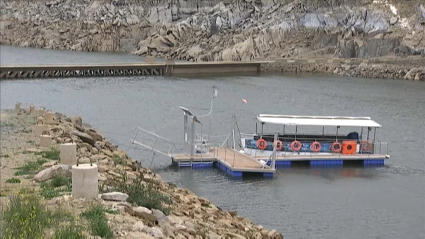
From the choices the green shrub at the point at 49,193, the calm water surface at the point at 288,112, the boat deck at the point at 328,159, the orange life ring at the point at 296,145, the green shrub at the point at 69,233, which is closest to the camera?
the green shrub at the point at 69,233

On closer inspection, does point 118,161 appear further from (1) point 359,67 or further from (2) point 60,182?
(1) point 359,67

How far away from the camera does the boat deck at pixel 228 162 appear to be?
2705cm

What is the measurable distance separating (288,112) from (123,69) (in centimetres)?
3488

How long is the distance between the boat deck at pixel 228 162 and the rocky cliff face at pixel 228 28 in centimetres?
6386

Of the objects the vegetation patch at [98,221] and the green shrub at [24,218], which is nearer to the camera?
the green shrub at [24,218]

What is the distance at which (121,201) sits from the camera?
12992 millimetres

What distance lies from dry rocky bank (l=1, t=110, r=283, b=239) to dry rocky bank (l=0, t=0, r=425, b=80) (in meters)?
62.4

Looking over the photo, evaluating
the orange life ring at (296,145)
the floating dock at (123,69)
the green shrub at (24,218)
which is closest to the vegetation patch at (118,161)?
the green shrub at (24,218)

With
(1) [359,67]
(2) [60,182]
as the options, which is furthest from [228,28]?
(2) [60,182]

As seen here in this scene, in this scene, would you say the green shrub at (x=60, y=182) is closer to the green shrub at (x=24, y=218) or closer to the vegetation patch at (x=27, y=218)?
the vegetation patch at (x=27, y=218)

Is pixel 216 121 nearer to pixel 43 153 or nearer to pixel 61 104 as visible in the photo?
pixel 61 104

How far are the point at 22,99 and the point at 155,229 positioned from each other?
41401mm

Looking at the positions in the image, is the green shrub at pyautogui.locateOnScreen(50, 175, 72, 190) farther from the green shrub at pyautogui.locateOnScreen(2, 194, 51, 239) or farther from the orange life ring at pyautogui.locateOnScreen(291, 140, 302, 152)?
the orange life ring at pyautogui.locateOnScreen(291, 140, 302, 152)

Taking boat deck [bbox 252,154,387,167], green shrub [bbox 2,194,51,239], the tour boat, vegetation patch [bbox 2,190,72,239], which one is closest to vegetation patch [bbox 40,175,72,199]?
vegetation patch [bbox 2,190,72,239]
